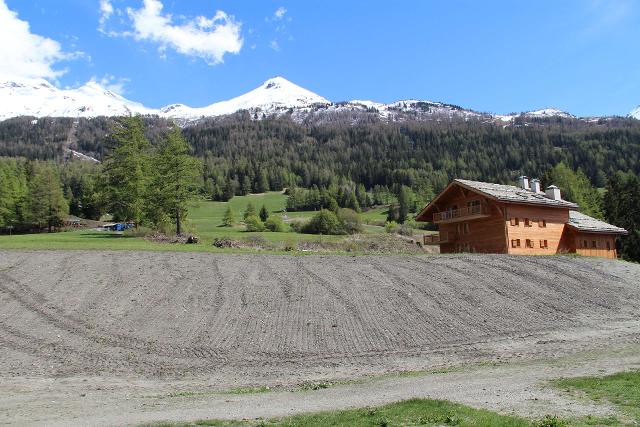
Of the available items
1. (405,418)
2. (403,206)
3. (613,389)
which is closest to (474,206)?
(613,389)

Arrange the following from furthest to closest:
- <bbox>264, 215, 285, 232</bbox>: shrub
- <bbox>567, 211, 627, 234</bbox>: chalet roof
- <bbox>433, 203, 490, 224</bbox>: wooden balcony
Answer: <bbox>264, 215, 285, 232</bbox>: shrub < <bbox>567, 211, 627, 234</bbox>: chalet roof < <bbox>433, 203, 490, 224</bbox>: wooden balcony

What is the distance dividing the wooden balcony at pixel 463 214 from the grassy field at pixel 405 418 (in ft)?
125

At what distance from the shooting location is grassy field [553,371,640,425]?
10992 mm

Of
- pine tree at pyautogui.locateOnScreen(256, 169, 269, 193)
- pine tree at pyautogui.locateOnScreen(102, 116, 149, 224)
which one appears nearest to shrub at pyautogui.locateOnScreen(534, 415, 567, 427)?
pine tree at pyautogui.locateOnScreen(102, 116, 149, 224)

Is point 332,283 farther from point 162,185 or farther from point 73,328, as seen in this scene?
point 162,185

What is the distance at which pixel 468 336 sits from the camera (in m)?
22.4

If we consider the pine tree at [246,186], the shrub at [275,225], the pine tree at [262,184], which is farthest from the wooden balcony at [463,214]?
the pine tree at [262,184]

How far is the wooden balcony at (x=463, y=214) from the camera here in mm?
47406

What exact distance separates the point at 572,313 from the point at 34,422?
2424 cm

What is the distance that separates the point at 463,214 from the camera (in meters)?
49.0

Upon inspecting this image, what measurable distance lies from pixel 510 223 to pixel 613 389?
115 ft

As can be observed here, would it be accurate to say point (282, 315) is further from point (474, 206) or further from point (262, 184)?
point (262, 184)

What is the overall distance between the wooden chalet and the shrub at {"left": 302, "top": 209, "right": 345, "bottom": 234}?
39.7 m

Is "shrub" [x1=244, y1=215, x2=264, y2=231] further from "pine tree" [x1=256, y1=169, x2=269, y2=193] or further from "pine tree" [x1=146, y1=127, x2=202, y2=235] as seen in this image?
"pine tree" [x1=256, y1=169, x2=269, y2=193]
